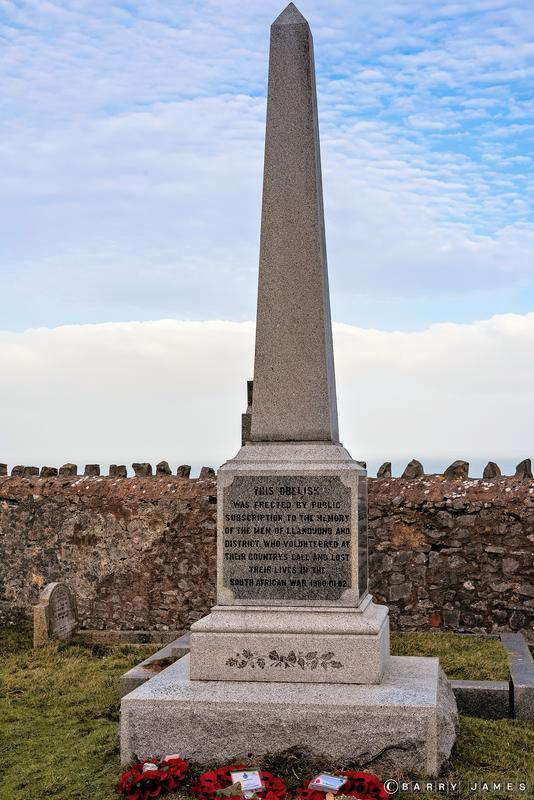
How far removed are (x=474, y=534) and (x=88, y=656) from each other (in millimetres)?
4505

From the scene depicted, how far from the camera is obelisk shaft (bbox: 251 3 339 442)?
21.8ft

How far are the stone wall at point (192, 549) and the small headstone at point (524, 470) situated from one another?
12 cm

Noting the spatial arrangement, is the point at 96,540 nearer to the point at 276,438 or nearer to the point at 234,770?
the point at 276,438

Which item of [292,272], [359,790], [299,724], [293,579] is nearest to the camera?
[359,790]

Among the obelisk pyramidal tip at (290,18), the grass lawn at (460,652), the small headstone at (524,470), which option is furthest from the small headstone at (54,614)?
the obelisk pyramidal tip at (290,18)

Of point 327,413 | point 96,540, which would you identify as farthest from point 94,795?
point 96,540

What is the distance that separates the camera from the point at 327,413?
660cm

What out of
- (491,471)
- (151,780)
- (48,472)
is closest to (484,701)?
(151,780)

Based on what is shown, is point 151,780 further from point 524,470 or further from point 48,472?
point 48,472

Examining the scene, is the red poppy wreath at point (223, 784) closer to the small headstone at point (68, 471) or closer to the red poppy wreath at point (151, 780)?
the red poppy wreath at point (151, 780)

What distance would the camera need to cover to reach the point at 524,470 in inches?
420

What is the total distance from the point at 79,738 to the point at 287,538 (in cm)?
225

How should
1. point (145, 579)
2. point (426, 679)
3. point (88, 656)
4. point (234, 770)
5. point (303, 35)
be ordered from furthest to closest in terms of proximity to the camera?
1. point (145, 579)
2. point (88, 656)
3. point (303, 35)
4. point (426, 679)
5. point (234, 770)

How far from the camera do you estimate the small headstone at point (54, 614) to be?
35.1 ft
